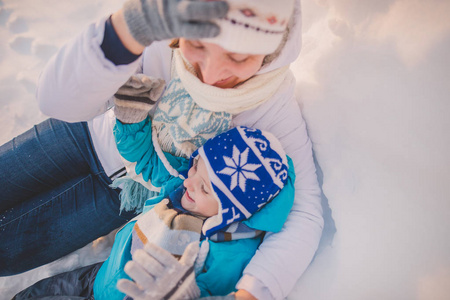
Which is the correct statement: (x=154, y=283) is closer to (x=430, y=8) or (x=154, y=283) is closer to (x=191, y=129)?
(x=191, y=129)

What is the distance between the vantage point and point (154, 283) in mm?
693

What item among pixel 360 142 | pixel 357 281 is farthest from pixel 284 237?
pixel 360 142

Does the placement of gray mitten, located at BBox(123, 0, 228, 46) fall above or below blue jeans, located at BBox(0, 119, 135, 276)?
above

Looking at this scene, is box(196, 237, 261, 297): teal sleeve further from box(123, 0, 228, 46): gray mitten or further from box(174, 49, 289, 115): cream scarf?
box(123, 0, 228, 46): gray mitten

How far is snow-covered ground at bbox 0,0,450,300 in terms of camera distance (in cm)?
69

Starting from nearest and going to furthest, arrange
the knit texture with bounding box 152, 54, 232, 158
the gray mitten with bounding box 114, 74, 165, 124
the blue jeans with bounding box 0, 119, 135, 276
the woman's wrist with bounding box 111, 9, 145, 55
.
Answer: the woman's wrist with bounding box 111, 9, 145, 55 → the gray mitten with bounding box 114, 74, 165, 124 → the knit texture with bounding box 152, 54, 232, 158 → the blue jeans with bounding box 0, 119, 135, 276

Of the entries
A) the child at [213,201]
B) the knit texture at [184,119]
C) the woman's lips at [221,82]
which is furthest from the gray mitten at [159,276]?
the woman's lips at [221,82]

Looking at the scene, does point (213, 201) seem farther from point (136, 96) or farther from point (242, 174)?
point (136, 96)

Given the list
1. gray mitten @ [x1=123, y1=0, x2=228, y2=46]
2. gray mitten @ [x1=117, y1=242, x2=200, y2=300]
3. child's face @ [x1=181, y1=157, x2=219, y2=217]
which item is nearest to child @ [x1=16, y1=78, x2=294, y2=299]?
child's face @ [x1=181, y1=157, x2=219, y2=217]

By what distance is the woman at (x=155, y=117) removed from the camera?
567 mm

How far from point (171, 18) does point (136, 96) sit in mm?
353

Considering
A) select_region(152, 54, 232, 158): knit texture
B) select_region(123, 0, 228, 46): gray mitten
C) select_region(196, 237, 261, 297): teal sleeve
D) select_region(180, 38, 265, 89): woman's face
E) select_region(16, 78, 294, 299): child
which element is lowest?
select_region(196, 237, 261, 297): teal sleeve

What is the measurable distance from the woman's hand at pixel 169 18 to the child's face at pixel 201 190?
471 millimetres

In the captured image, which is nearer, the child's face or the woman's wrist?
the woman's wrist
